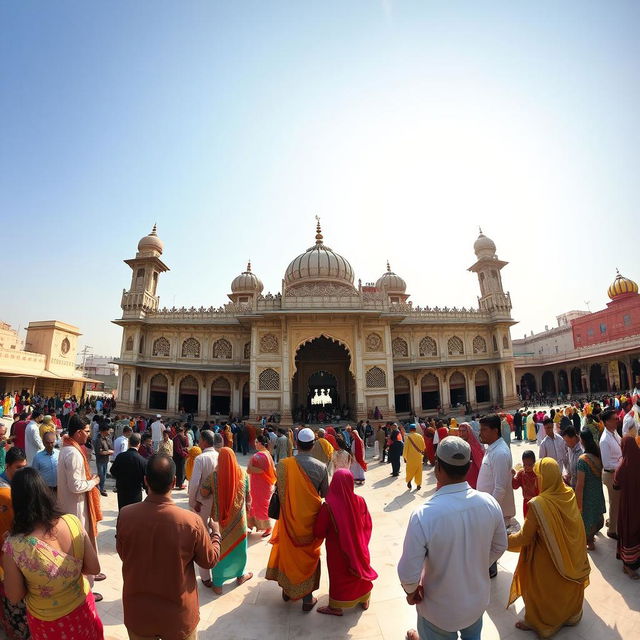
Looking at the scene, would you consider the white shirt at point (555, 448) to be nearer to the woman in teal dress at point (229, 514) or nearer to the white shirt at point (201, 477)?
the woman in teal dress at point (229, 514)

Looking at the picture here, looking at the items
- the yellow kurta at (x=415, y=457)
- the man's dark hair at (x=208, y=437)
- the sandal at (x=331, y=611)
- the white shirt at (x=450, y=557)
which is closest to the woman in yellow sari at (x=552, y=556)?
the white shirt at (x=450, y=557)

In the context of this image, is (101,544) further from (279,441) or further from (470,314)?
(470,314)

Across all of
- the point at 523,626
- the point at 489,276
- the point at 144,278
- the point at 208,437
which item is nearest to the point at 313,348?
the point at 144,278

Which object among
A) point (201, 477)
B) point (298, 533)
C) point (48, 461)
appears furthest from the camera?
point (48, 461)

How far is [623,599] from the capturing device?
3.51 metres

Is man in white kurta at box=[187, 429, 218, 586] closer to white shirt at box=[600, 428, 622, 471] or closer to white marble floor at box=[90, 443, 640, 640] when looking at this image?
white marble floor at box=[90, 443, 640, 640]

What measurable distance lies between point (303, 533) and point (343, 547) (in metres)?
0.40

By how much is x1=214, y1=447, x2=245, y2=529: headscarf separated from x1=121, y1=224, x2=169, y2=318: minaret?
20548 millimetres

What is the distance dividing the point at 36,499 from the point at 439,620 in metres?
2.35

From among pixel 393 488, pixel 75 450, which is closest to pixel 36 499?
pixel 75 450

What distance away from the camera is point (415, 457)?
7953 mm

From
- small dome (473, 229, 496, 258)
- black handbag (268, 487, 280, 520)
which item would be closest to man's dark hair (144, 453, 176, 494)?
black handbag (268, 487, 280, 520)

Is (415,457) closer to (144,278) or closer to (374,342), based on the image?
(374,342)

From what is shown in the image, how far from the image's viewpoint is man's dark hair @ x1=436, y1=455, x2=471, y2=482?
7.17ft
